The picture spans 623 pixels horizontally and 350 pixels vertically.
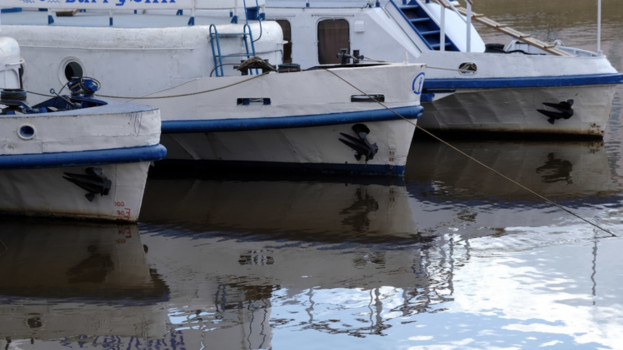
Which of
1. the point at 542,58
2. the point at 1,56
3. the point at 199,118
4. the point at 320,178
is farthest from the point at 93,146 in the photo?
the point at 542,58

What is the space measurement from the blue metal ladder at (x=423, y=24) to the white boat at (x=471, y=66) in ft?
0.12

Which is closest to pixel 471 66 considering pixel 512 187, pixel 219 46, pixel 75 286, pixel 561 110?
pixel 561 110

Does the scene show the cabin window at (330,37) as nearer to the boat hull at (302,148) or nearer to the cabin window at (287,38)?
the cabin window at (287,38)

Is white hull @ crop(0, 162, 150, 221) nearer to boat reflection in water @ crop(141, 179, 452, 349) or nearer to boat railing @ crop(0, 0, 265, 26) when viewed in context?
boat reflection in water @ crop(141, 179, 452, 349)

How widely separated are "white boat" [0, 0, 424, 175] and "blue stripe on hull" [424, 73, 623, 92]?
95.2 inches

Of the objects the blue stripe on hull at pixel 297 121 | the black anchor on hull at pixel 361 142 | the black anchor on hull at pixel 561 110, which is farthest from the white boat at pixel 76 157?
the black anchor on hull at pixel 561 110

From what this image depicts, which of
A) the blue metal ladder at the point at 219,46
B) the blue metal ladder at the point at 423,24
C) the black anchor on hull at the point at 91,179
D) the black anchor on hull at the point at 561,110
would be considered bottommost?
the black anchor on hull at the point at 91,179

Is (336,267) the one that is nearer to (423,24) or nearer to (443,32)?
(443,32)

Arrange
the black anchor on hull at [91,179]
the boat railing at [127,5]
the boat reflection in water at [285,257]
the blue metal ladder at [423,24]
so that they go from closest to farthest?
the boat reflection in water at [285,257] < the black anchor on hull at [91,179] < the boat railing at [127,5] < the blue metal ladder at [423,24]

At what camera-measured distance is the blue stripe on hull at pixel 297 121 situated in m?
14.2

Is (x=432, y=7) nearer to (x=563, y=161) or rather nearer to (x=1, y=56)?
(x=563, y=161)

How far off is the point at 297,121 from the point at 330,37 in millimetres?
3039

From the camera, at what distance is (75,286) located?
10.1 m

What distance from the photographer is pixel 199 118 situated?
14.5 metres
